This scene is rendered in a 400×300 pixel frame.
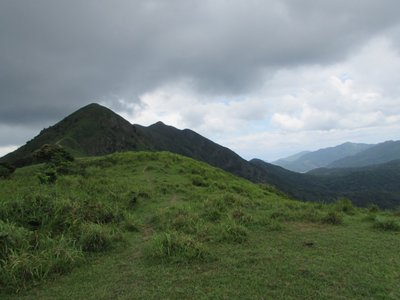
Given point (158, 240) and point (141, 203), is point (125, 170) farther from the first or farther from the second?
point (158, 240)

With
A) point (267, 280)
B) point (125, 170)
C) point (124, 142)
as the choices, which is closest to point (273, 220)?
point (267, 280)

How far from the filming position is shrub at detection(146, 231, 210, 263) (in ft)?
26.8

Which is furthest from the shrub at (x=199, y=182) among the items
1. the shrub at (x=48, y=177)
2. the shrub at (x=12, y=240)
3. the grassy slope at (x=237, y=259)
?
the shrub at (x=12, y=240)

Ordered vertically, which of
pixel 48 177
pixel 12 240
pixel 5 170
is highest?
pixel 5 170

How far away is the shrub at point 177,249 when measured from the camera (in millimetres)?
8164

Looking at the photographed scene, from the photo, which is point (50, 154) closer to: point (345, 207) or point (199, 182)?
point (199, 182)

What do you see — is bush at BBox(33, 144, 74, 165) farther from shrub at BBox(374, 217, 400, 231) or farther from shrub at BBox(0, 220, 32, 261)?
shrub at BBox(374, 217, 400, 231)

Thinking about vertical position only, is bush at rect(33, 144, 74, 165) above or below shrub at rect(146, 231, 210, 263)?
above

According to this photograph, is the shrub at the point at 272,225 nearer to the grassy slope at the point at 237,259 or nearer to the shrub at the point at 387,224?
the grassy slope at the point at 237,259

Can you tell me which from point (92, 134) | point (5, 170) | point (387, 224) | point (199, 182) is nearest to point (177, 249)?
point (387, 224)

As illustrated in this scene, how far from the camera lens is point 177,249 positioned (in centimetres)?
854

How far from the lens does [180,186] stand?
19.9m

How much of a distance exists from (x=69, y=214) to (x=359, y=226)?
406 inches

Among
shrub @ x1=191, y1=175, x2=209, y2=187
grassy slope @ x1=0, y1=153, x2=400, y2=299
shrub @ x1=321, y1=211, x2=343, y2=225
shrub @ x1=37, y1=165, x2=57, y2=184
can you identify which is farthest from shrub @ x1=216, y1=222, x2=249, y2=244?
shrub @ x1=37, y1=165, x2=57, y2=184
